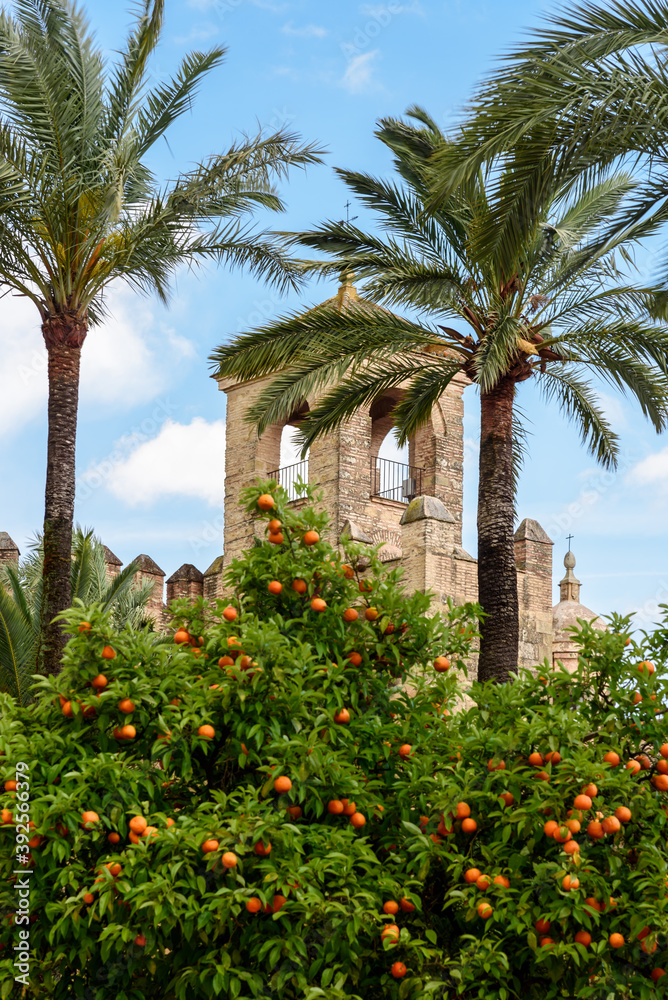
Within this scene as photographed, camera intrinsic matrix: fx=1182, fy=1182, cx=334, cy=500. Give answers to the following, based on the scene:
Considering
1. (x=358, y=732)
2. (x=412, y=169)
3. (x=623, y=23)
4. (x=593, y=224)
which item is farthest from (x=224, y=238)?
(x=358, y=732)

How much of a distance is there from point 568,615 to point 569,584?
2.93 meters

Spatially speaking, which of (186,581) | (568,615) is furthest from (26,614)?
(568,615)

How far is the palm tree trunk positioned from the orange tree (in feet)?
17.7

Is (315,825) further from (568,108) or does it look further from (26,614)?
(26,614)

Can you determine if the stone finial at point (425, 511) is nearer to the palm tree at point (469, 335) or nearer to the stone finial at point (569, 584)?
the palm tree at point (469, 335)

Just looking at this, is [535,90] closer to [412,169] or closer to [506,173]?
[506,173]

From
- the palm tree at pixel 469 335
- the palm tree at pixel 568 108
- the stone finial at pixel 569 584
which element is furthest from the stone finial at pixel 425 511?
the stone finial at pixel 569 584

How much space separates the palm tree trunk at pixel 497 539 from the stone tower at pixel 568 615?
425 inches

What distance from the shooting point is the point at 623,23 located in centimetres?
838

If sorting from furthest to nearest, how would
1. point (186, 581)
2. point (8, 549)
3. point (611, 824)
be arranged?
point (186, 581), point (8, 549), point (611, 824)

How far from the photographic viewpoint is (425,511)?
59.3ft

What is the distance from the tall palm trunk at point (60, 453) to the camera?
1166 cm

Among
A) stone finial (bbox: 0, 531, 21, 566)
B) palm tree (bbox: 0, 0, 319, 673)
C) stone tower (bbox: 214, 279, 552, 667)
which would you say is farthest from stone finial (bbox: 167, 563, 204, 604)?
palm tree (bbox: 0, 0, 319, 673)

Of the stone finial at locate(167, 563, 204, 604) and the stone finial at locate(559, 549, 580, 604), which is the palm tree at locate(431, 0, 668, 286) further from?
the stone finial at locate(559, 549, 580, 604)
